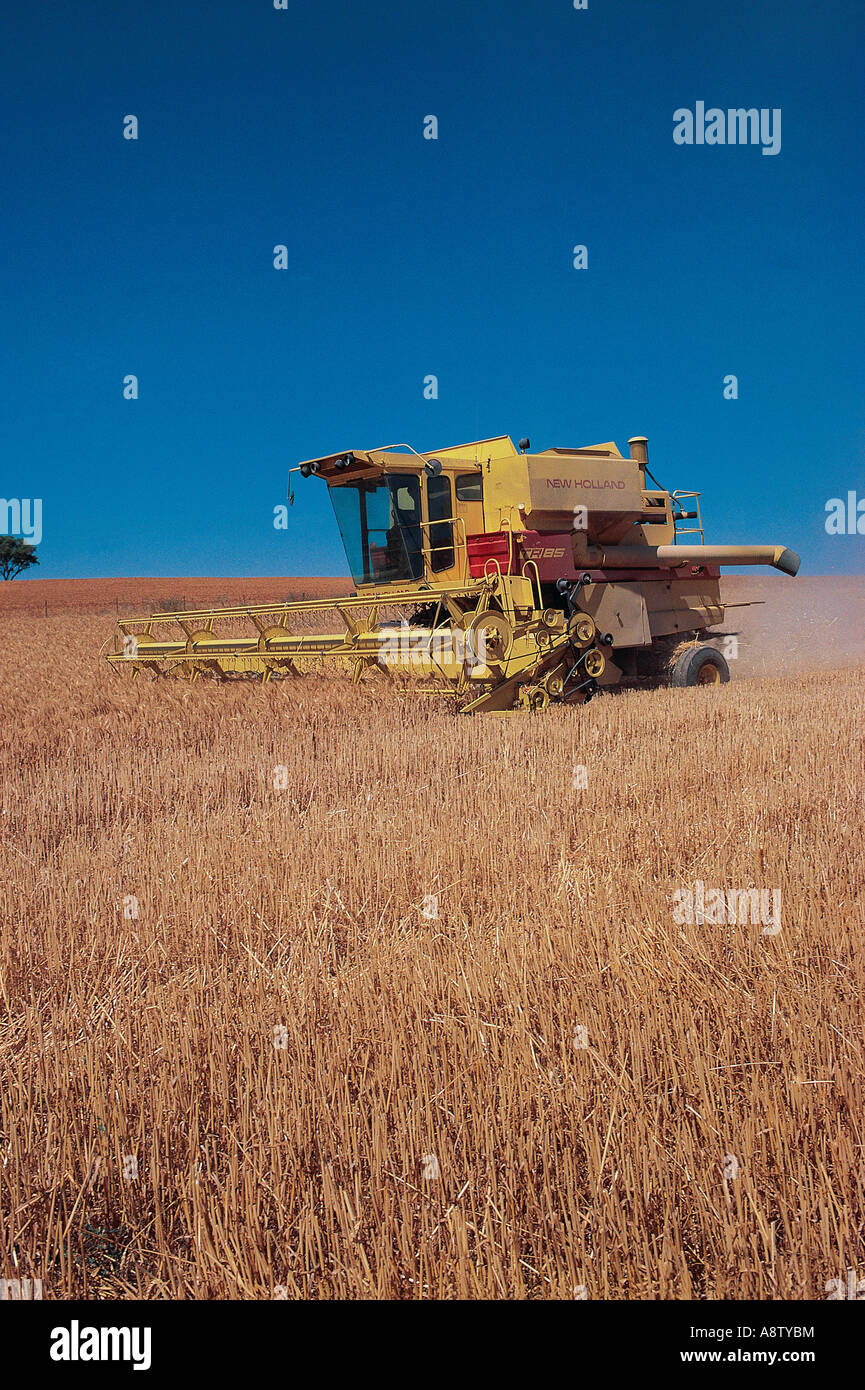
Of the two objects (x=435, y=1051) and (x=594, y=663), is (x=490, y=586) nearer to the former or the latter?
(x=594, y=663)

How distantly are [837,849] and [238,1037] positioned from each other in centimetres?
271

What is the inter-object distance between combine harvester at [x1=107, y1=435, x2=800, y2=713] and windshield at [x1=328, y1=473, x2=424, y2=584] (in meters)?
0.02

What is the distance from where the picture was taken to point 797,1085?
6.77 feet

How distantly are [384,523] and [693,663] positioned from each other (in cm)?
437

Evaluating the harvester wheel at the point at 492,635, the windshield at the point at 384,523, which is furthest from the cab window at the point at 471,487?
the harvester wheel at the point at 492,635

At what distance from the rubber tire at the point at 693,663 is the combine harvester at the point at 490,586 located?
2 centimetres

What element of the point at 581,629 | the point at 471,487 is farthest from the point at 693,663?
the point at 471,487

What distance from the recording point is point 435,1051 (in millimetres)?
2416

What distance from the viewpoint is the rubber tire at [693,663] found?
11609 millimetres

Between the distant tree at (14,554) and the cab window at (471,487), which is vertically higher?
the distant tree at (14,554)

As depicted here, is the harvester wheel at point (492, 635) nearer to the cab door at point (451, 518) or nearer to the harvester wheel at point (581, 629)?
the harvester wheel at point (581, 629)

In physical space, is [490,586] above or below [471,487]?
below
